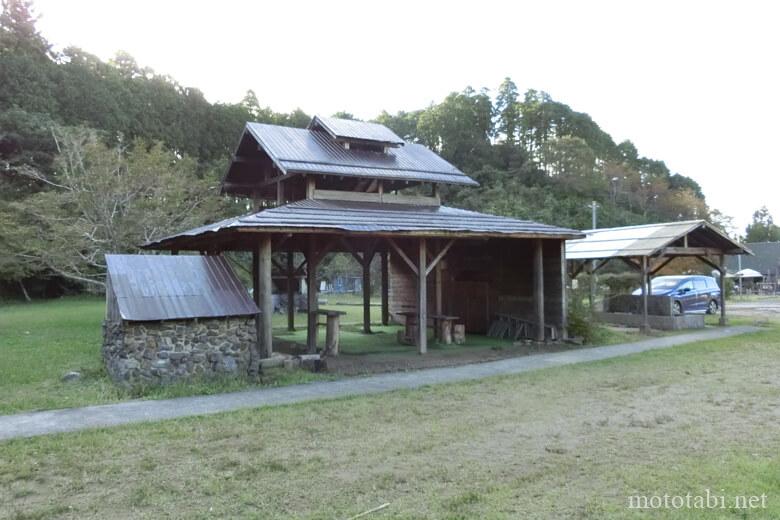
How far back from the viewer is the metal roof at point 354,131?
14359 mm

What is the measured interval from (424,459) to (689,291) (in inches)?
728

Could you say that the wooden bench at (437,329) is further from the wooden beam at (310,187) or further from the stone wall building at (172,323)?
the stone wall building at (172,323)

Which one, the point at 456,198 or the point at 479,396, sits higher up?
the point at 456,198

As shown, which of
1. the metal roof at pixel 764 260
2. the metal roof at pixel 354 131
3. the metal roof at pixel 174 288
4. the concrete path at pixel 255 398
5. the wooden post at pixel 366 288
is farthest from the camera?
the metal roof at pixel 764 260

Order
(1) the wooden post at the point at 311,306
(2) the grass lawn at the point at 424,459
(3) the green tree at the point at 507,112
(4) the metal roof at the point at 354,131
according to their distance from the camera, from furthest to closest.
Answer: (3) the green tree at the point at 507,112 < (4) the metal roof at the point at 354,131 < (1) the wooden post at the point at 311,306 < (2) the grass lawn at the point at 424,459

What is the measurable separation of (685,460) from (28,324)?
749 inches

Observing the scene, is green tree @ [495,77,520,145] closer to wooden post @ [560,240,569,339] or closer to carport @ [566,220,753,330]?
carport @ [566,220,753,330]

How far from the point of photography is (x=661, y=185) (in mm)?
50844

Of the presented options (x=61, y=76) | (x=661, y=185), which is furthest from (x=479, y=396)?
(x=661, y=185)

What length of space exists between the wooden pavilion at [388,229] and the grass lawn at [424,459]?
13.2 feet

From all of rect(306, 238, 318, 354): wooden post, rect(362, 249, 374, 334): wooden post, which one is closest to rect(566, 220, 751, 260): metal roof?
rect(362, 249, 374, 334): wooden post

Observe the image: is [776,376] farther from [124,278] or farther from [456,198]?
[456,198]

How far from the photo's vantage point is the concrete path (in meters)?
6.29

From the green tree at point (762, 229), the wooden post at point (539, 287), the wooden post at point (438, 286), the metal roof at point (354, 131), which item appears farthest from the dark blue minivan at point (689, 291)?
the green tree at point (762, 229)
